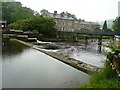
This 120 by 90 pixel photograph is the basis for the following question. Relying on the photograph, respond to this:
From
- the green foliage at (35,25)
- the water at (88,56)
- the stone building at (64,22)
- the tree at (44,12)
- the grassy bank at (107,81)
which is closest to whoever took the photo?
the grassy bank at (107,81)

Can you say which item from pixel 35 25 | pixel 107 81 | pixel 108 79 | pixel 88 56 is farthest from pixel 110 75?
pixel 35 25

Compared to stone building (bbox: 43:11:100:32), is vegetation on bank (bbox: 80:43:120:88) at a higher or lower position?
lower

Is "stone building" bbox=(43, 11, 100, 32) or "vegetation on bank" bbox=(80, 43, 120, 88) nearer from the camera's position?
"vegetation on bank" bbox=(80, 43, 120, 88)

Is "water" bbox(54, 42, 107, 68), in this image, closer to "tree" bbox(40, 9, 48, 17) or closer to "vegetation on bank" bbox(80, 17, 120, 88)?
"vegetation on bank" bbox(80, 17, 120, 88)

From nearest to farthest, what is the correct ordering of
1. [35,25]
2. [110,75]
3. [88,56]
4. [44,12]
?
1. [110,75]
2. [88,56]
3. [35,25]
4. [44,12]

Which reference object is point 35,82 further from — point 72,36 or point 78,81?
point 72,36

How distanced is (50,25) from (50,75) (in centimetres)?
4496

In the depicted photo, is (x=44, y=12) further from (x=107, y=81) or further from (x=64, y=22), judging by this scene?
(x=107, y=81)

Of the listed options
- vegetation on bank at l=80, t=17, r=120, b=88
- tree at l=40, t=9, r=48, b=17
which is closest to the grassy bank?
vegetation on bank at l=80, t=17, r=120, b=88

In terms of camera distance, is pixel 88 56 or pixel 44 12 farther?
pixel 44 12

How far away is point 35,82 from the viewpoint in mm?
8297

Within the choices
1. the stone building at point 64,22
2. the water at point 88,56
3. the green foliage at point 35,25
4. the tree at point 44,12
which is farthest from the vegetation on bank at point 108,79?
the tree at point 44,12

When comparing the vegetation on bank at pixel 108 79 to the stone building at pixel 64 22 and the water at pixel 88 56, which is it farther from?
the stone building at pixel 64 22

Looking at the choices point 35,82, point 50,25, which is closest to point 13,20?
point 50,25
